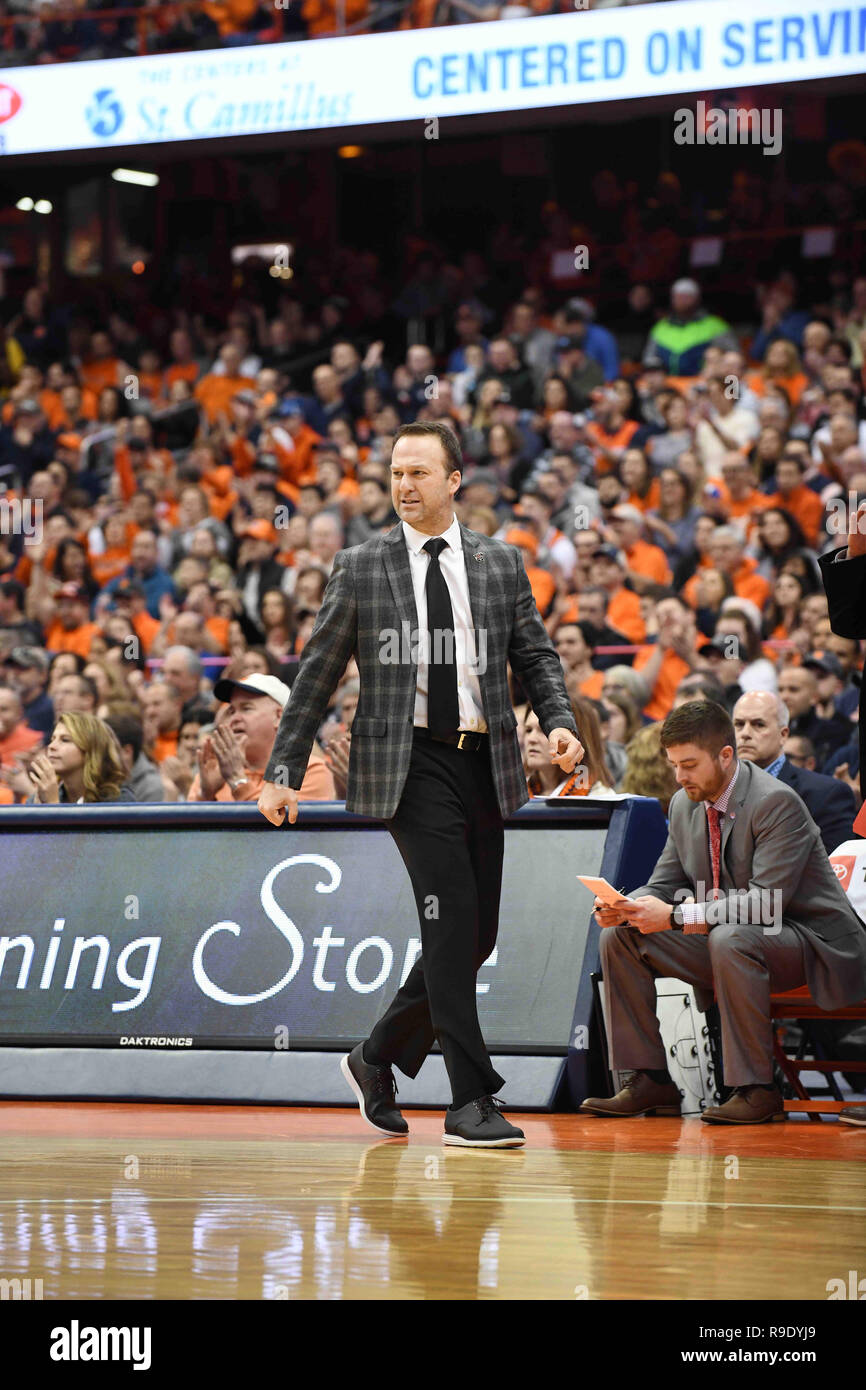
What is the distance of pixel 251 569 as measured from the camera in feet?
46.6

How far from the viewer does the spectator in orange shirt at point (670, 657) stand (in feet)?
37.4

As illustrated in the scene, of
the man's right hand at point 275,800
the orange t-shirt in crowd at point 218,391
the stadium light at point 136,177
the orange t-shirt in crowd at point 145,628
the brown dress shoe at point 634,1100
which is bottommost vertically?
the brown dress shoe at point 634,1100

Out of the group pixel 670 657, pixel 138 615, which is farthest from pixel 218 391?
pixel 670 657

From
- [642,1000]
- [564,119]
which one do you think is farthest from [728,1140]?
[564,119]

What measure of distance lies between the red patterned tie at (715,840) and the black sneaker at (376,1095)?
1.40 m

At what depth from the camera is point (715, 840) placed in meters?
6.61

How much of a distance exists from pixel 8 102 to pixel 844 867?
13.9 meters

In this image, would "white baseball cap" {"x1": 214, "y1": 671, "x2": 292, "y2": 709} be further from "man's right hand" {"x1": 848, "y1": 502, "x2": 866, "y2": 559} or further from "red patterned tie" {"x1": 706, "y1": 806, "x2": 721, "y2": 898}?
"man's right hand" {"x1": 848, "y1": 502, "x2": 866, "y2": 559}

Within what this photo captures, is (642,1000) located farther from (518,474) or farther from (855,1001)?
(518,474)

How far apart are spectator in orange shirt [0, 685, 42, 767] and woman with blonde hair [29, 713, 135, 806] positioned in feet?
8.27

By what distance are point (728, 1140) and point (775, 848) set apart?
1141mm

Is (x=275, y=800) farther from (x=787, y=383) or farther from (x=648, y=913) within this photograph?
(x=787, y=383)

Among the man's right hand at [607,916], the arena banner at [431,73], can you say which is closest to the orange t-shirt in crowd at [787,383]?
the arena banner at [431,73]

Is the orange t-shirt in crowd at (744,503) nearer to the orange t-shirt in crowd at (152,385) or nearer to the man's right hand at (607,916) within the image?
the orange t-shirt in crowd at (152,385)
